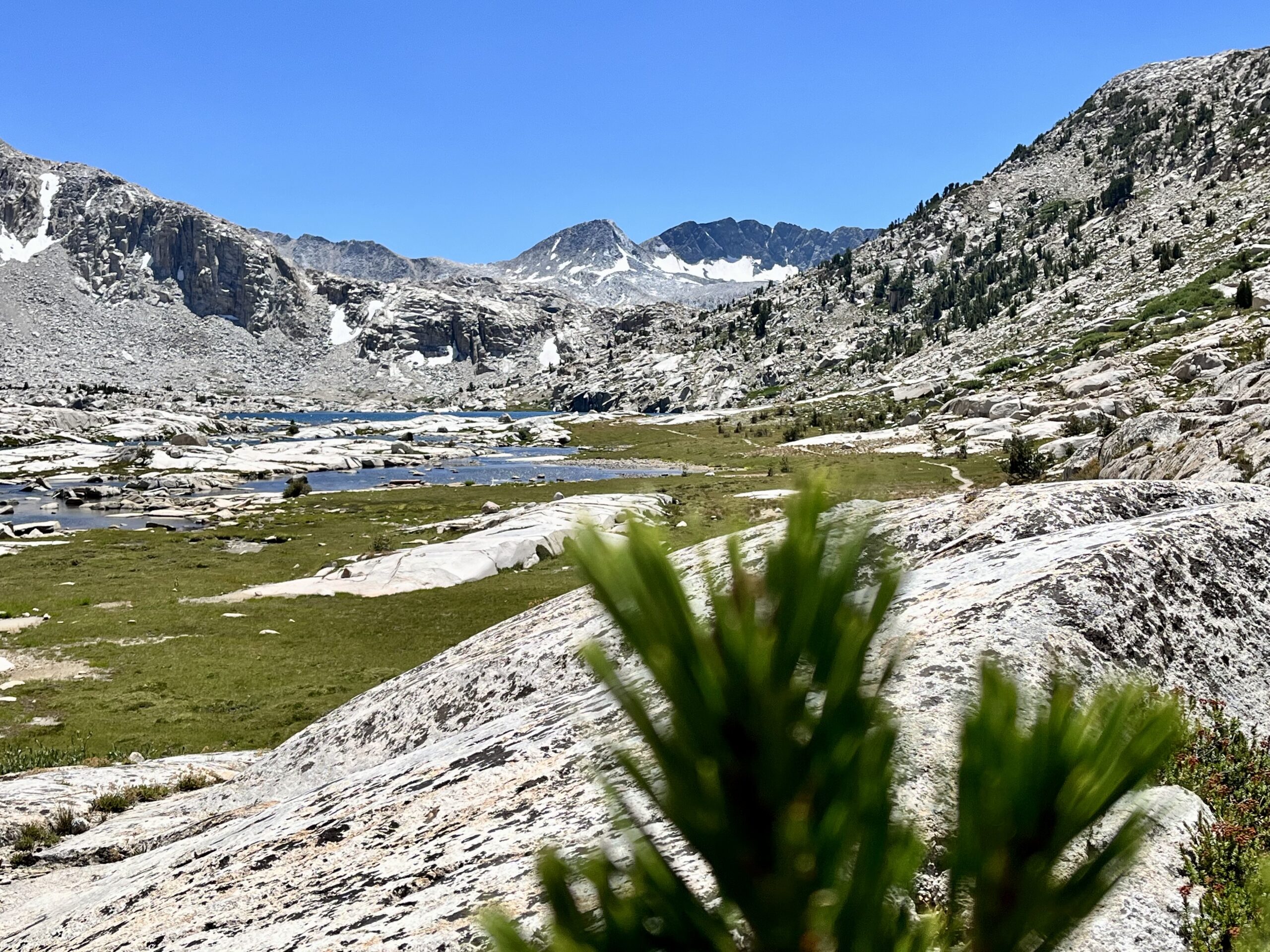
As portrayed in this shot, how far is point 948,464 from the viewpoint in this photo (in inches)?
2254

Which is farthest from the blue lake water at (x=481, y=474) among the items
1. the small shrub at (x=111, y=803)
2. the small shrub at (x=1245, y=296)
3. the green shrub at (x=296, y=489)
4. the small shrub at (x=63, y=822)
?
the small shrub at (x=1245, y=296)

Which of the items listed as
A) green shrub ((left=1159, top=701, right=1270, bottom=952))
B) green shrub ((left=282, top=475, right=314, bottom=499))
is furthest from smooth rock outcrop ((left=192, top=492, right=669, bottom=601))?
green shrub ((left=282, top=475, right=314, bottom=499))

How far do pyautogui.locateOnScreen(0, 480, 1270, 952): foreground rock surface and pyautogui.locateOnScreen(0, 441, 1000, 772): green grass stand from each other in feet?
4.02

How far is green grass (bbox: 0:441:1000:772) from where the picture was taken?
50.2 feet

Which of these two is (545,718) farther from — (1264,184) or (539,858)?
(1264,184)

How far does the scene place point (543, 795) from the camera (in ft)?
14.9

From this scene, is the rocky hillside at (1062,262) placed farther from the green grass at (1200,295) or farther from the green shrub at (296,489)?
the green shrub at (296,489)

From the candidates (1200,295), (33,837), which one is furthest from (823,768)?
(1200,295)

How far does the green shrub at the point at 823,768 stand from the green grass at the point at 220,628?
0.15m

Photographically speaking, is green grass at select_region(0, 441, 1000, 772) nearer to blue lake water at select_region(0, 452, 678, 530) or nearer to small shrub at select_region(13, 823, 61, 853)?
small shrub at select_region(13, 823, 61, 853)

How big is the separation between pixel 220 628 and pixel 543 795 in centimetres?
2411

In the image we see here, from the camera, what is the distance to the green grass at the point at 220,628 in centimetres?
1531

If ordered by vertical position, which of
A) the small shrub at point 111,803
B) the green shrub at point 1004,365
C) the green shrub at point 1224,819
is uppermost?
the green shrub at point 1004,365

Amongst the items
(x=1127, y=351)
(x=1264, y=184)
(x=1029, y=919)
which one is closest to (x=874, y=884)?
(x=1029, y=919)
